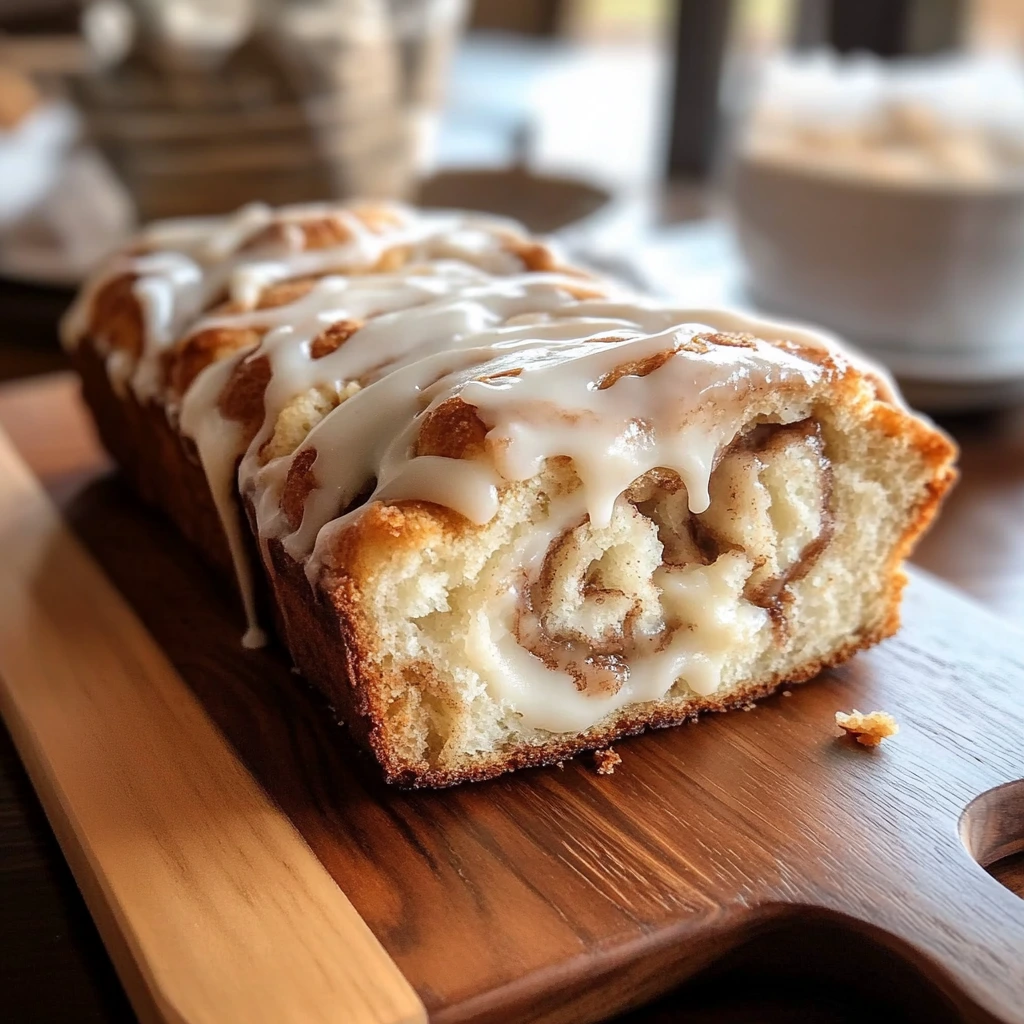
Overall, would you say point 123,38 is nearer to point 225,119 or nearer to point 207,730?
point 225,119

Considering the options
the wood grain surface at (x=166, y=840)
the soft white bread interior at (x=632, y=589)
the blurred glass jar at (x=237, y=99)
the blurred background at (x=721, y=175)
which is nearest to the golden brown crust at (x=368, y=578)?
the soft white bread interior at (x=632, y=589)

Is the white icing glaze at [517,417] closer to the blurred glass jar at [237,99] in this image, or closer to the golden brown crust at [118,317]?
the golden brown crust at [118,317]

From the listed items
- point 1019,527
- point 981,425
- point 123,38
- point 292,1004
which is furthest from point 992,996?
point 123,38

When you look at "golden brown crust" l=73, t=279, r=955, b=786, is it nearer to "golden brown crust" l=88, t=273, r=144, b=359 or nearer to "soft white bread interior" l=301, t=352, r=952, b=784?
"soft white bread interior" l=301, t=352, r=952, b=784

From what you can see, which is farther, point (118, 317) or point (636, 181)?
point (636, 181)

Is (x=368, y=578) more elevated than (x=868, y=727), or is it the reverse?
(x=368, y=578)

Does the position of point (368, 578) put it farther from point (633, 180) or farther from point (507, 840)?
point (633, 180)

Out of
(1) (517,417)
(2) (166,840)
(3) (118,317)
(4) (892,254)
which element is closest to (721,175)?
(4) (892,254)
